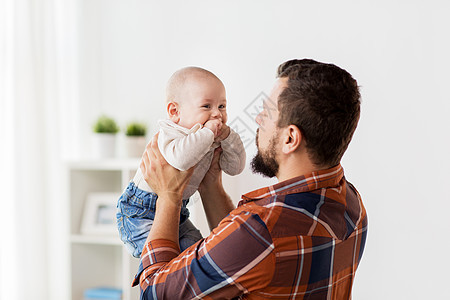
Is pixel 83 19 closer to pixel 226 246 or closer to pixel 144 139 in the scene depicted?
pixel 144 139

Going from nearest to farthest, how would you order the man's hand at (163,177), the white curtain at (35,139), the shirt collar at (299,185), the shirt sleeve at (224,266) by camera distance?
1. the shirt sleeve at (224,266)
2. the shirt collar at (299,185)
3. the man's hand at (163,177)
4. the white curtain at (35,139)

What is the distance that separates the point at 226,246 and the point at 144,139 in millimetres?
2136

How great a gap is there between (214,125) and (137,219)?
0.38m

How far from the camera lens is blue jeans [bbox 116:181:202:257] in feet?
5.14

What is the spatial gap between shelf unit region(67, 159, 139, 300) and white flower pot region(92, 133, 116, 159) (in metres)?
0.10

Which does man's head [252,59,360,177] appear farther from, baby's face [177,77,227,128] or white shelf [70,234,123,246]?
white shelf [70,234,123,246]

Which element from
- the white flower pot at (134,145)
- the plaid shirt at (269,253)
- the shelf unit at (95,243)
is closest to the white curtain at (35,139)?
the shelf unit at (95,243)

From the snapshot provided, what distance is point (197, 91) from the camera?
1627 millimetres

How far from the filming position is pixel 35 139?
3.19 meters

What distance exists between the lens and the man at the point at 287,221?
1.18m

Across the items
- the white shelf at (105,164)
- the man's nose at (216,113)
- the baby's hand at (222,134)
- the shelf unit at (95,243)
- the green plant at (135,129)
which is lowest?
the shelf unit at (95,243)

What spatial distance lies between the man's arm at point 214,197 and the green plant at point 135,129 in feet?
5.19

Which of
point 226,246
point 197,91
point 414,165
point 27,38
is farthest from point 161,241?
point 27,38

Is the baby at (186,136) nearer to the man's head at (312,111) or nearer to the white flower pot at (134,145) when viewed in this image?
the man's head at (312,111)
